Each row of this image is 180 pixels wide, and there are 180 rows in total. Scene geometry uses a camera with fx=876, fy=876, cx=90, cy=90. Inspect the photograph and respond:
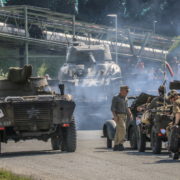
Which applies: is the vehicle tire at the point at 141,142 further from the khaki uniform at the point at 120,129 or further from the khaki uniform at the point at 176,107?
the khaki uniform at the point at 176,107

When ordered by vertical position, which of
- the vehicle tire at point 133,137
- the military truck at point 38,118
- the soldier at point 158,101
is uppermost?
the soldier at point 158,101

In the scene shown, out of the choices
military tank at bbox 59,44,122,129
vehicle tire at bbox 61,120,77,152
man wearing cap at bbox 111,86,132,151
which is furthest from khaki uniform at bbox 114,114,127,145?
military tank at bbox 59,44,122,129

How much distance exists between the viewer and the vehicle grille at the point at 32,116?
19297mm

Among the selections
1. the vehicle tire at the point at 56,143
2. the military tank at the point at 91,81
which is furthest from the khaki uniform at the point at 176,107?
the military tank at the point at 91,81

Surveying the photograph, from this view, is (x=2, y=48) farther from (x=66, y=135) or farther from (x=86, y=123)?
(x=66, y=135)

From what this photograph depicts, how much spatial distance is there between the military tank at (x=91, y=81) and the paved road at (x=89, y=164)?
11.9m

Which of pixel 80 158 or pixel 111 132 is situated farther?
pixel 111 132

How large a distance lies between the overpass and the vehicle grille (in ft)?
123

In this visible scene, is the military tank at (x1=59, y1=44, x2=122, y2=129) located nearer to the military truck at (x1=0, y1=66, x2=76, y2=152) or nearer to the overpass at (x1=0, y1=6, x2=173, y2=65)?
the military truck at (x1=0, y1=66, x2=76, y2=152)

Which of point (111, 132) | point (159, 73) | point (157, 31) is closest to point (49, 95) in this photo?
point (111, 132)

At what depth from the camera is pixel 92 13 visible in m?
76.2

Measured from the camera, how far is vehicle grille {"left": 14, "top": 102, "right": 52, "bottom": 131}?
19.3 meters

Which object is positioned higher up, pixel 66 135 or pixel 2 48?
pixel 2 48

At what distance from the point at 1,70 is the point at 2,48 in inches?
158
